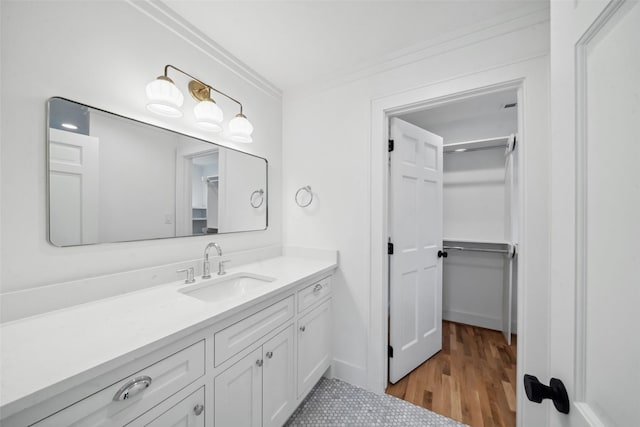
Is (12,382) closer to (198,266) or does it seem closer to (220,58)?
(198,266)

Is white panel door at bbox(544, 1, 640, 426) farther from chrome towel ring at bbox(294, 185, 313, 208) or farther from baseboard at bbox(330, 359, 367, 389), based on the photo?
chrome towel ring at bbox(294, 185, 313, 208)

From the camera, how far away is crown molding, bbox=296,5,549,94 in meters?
1.31

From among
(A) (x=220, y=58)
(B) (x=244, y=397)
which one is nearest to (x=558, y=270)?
(B) (x=244, y=397)

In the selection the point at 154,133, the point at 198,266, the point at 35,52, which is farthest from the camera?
the point at 198,266

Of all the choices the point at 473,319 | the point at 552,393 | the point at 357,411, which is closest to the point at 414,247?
the point at 357,411

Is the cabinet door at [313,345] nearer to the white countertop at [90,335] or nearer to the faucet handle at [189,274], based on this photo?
the white countertop at [90,335]

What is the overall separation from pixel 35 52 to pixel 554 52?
5.80ft

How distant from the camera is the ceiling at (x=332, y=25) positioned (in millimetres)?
1302

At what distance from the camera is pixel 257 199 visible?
76.9 inches

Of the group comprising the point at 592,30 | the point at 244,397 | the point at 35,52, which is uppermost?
the point at 35,52

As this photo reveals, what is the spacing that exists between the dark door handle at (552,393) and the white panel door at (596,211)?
0.04 ft

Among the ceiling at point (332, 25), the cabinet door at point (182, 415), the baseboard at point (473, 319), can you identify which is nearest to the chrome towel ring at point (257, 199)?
the ceiling at point (332, 25)

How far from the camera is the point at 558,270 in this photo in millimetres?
543

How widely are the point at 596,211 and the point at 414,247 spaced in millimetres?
1549
